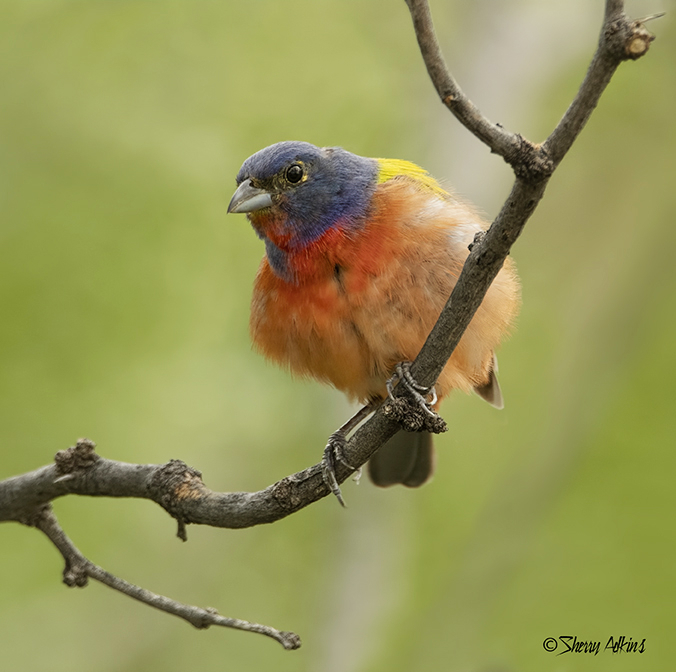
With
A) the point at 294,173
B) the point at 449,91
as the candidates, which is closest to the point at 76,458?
the point at 294,173

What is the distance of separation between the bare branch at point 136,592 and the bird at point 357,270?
89cm

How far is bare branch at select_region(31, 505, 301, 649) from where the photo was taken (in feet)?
10.7

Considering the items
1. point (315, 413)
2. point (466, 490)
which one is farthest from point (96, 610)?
point (466, 490)

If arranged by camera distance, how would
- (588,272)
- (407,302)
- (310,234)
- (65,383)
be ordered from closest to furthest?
(407,302) < (310,234) < (65,383) < (588,272)

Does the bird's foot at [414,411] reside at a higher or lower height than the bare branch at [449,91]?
lower

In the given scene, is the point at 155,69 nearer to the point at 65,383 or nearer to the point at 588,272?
the point at 65,383

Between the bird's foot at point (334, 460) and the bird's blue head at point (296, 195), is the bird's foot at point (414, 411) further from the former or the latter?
the bird's blue head at point (296, 195)

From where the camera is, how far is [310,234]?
15.1 ft

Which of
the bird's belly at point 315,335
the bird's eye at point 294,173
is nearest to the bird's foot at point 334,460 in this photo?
the bird's belly at point 315,335

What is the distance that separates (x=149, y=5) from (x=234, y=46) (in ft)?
2.51

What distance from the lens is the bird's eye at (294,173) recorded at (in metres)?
4.80

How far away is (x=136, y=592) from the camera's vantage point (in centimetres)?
356

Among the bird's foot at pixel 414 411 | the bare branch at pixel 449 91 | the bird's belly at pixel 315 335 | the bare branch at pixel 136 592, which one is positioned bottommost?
the bare branch at pixel 136 592

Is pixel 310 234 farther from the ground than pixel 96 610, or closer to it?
farther from the ground
